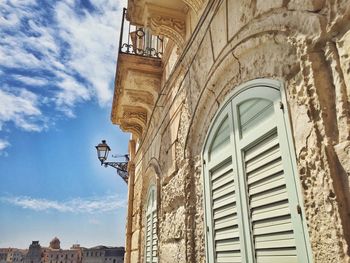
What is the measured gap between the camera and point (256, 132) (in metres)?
1.70

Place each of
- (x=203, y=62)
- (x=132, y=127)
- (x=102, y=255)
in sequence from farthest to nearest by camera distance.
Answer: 1. (x=102, y=255)
2. (x=132, y=127)
3. (x=203, y=62)

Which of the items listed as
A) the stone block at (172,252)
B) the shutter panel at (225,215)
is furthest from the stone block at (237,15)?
the stone block at (172,252)

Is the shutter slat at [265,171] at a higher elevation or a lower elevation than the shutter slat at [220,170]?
lower

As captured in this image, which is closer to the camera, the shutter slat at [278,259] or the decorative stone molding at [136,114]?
the shutter slat at [278,259]

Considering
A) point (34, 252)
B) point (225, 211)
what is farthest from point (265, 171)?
point (34, 252)

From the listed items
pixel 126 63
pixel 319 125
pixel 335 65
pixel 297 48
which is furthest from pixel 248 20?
pixel 126 63

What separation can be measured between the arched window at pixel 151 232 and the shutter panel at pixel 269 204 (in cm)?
268

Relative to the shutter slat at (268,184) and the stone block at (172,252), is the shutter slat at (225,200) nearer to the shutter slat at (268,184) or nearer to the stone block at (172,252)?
the shutter slat at (268,184)

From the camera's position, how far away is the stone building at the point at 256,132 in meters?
1.14

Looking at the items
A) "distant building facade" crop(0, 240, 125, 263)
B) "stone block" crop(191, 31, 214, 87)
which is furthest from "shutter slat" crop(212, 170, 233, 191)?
"distant building facade" crop(0, 240, 125, 263)

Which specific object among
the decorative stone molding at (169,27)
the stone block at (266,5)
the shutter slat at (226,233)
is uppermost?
the decorative stone molding at (169,27)

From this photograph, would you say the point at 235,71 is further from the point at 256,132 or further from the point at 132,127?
the point at 132,127

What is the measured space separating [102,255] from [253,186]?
203ft

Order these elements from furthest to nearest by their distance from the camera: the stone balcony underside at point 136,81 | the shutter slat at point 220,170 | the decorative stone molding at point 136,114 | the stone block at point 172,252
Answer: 1. the decorative stone molding at point 136,114
2. the stone balcony underside at point 136,81
3. the stone block at point 172,252
4. the shutter slat at point 220,170
